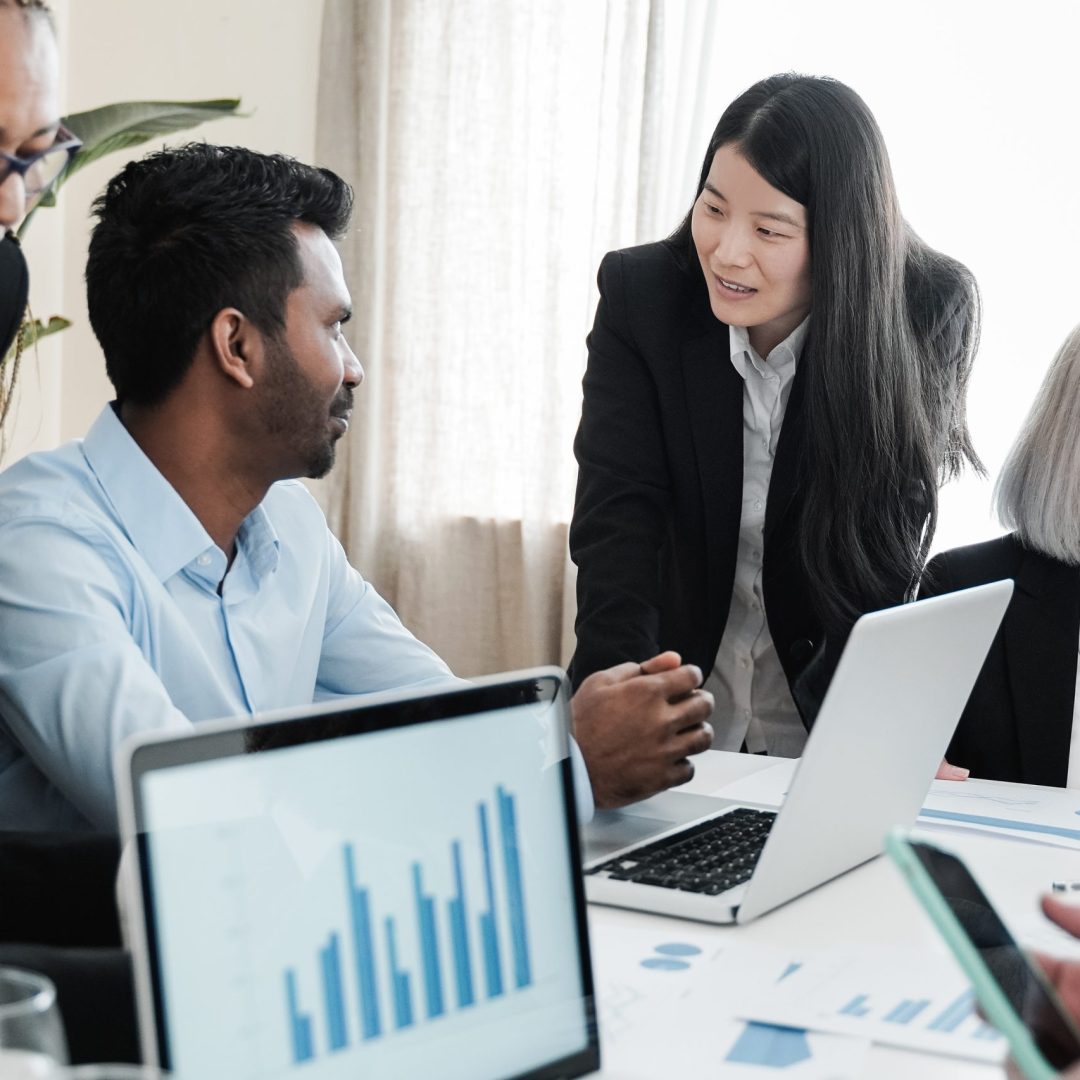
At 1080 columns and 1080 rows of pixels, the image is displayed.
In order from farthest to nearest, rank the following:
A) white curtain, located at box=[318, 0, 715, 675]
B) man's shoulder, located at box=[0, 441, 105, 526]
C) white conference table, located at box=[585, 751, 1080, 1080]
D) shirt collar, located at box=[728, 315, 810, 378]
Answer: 1. white curtain, located at box=[318, 0, 715, 675]
2. shirt collar, located at box=[728, 315, 810, 378]
3. man's shoulder, located at box=[0, 441, 105, 526]
4. white conference table, located at box=[585, 751, 1080, 1080]

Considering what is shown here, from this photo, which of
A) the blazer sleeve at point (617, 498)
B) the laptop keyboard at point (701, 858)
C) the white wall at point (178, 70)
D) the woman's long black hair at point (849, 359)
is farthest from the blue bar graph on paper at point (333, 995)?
the white wall at point (178, 70)

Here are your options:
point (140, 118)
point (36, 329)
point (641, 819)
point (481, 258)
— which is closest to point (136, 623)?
point (641, 819)

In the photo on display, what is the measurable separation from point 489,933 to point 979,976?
0.85ft

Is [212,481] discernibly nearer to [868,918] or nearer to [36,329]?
[868,918]

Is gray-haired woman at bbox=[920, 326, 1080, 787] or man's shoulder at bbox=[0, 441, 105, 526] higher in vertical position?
man's shoulder at bbox=[0, 441, 105, 526]

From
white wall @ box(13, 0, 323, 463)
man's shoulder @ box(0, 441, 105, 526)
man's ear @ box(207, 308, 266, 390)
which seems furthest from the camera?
white wall @ box(13, 0, 323, 463)

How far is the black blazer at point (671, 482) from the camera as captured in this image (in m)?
1.90

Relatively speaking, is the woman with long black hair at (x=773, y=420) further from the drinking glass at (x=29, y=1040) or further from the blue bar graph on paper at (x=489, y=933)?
the drinking glass at (x=29, y=1040)

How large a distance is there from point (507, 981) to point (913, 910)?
1.75ft

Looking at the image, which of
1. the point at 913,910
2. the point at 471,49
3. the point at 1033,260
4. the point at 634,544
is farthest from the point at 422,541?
the point at 913,910

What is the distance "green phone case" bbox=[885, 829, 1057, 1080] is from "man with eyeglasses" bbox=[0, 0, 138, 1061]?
0.41 m

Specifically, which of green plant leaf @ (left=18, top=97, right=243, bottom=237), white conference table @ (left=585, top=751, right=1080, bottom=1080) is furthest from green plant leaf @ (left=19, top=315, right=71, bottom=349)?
white conference table @ (left=585, top=751, right=1080, bottom=1080)

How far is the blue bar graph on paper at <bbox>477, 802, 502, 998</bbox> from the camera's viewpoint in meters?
0.75

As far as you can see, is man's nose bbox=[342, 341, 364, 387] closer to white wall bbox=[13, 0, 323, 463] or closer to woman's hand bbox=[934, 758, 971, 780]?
woman's hand bbox=[934, 758, 971, 780]
